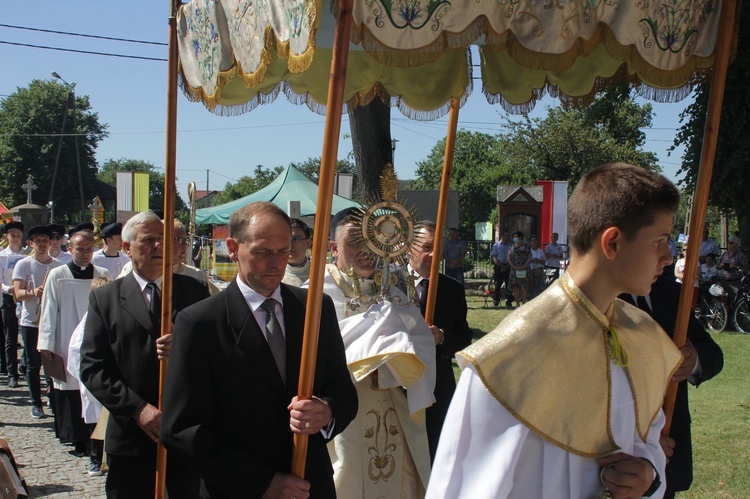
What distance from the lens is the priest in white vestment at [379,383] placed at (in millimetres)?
4152

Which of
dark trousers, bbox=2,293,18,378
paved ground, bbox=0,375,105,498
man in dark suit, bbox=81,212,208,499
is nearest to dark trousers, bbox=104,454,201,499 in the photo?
man in dark suit, bbox=81,212,208,499

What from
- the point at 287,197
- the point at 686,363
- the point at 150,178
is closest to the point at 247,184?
the point at 150,178

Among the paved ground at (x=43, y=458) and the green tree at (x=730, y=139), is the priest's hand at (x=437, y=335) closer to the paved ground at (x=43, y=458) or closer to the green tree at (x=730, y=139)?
the paved ground at (x=43, y=458)

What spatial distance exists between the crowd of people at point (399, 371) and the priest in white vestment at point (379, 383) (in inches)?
0.4

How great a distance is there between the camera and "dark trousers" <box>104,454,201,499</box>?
3.92 m

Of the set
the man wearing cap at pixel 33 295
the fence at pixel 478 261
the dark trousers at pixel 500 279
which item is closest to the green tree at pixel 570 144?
the fence at pixel 478 261

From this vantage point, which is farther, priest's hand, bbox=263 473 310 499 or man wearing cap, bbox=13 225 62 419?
man wearing cap, bbox=13 225 62 419

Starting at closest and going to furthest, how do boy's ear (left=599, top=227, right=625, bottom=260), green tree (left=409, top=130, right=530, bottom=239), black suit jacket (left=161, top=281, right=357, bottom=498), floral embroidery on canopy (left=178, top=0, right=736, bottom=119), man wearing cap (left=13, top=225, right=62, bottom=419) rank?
boy's ear (left=599, top=227, right=625, bottom=260) → black suit jacket (left=161, top=281, right=357, bottom=498) → floral embroidery on canopy (left=178, top=0, right=736, bottom=119) → man wearing cap (left=13, top=225, right=62, bottom=419) → green tree (left=409, top=130, right=530, bottom=239)

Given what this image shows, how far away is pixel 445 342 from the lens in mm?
4895

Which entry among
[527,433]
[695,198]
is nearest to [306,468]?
[527,433]

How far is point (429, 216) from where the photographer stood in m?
7.82

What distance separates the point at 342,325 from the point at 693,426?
514 centimetres

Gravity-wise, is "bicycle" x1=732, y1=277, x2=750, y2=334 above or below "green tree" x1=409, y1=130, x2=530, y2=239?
below

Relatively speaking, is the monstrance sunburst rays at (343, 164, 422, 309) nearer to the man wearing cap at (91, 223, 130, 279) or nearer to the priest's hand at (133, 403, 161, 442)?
the priest's hand at (133, 403, 161, 442)
